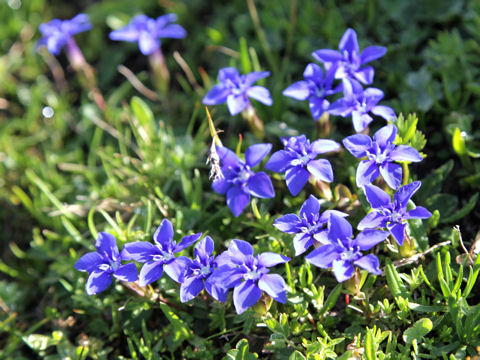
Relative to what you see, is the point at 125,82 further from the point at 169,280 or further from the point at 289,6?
the point at 169,280

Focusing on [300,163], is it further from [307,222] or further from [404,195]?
[404,195]

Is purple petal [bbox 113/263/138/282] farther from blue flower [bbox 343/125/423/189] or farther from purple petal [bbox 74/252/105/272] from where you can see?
blue flower [bbox 343/125/423/189]

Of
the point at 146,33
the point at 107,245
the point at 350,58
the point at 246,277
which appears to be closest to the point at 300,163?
the point at 246,277

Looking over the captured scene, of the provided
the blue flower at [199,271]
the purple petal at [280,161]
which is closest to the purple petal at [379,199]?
the purple petal at [280,161]

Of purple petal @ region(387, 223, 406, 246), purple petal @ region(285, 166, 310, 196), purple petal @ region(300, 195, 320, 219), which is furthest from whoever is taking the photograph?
purple petal @ region(285, 166, 310, 196)

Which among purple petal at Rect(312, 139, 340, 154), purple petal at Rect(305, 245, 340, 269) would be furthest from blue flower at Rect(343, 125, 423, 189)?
purple petal at Rect(305, 245, 340, 269)

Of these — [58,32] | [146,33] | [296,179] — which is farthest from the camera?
[58,32]
